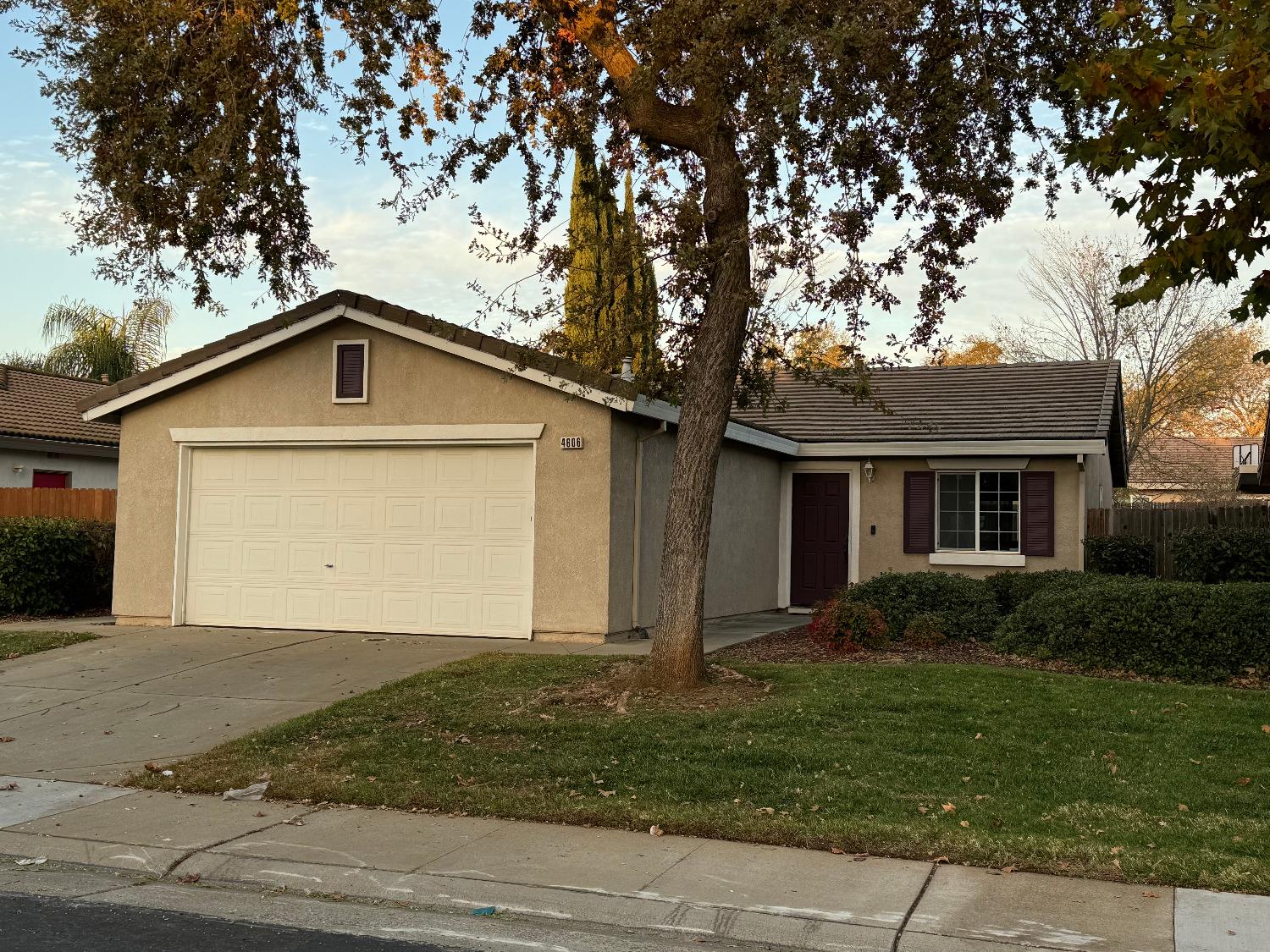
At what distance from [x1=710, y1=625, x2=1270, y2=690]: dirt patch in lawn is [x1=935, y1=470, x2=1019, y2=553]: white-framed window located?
5.09 metres

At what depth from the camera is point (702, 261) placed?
372 inches

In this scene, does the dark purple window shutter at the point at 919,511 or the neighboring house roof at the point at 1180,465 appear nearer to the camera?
the dark purple window shutter at the point at 919,511

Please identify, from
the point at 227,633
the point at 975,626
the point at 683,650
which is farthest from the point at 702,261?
the point at 227,633

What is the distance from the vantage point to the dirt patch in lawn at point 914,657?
447 inches

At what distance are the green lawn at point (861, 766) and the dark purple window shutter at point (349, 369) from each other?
4952 millimetres

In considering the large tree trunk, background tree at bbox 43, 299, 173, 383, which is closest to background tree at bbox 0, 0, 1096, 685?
the large tree trunk

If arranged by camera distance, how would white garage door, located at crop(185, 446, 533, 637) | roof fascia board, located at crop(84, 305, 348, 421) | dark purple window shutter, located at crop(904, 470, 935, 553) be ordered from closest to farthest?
white garage door, located at crop(185, 446, 533, 637) → roof fascia board, located at crop(84, 305, 348, 421) → dark purple window shutter, located at crop(904, 470, 935, 553)

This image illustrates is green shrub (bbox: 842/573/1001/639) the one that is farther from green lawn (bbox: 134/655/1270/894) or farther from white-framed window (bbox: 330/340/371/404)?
white-framed window (bbox: 330/340/371/404)

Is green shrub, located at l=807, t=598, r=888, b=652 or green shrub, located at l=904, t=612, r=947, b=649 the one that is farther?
green shrub, located at l=904, t=612, r=947, b=649

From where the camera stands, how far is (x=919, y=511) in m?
18.1

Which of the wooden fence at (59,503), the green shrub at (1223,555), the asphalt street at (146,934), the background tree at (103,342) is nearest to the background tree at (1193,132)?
the asphalt street at (146,934)

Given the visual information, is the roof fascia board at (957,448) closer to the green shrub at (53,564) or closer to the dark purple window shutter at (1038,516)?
the dark purple window shutter at (1038,516)

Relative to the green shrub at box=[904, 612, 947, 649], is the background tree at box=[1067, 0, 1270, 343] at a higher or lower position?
higher

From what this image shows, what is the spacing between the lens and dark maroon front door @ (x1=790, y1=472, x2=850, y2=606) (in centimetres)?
1889
